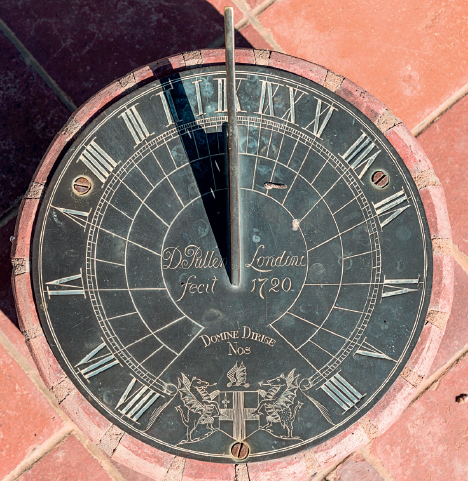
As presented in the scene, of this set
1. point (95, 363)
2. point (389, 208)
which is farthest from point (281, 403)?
point (389, 208)

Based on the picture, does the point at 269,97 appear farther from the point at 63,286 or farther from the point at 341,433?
the point at 341,433

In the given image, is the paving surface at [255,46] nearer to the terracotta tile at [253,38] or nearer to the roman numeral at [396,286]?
the terracotta tile at [253,38]

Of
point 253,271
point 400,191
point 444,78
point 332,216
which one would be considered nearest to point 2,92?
point 253,271

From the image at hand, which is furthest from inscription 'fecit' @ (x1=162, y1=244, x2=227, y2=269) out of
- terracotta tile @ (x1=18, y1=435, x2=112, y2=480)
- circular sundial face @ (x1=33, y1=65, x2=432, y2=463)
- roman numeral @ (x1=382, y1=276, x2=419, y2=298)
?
terracotta tile @ (x1=18, y1=435, x2=112, y2=480)

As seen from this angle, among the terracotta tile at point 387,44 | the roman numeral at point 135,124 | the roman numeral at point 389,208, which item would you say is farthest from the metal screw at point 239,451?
the terracotta tile at point 387,44

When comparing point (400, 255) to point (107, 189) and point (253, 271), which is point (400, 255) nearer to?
point (253, 271)

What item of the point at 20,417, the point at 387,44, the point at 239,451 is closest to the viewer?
the point at 239,451

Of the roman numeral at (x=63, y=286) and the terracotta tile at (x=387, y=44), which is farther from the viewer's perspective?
the terracotta tile at (x=387, y=44)

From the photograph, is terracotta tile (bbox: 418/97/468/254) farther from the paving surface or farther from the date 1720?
the date 1720
